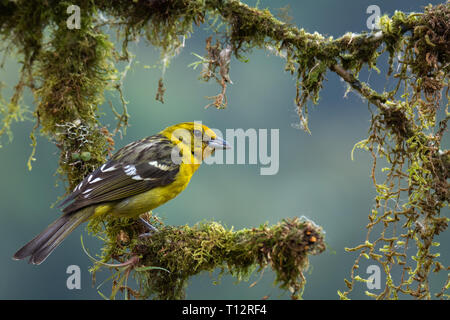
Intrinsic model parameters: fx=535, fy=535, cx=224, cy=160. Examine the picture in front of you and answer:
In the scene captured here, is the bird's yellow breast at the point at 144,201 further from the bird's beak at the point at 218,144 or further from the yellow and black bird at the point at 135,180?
the bird's beak at the point at 218,144

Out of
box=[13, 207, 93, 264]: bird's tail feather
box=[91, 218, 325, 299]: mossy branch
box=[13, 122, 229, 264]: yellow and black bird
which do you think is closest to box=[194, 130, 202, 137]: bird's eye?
box=[13, 122, 229, 264]: yellow and black bird

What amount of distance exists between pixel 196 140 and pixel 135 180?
0.58 meters

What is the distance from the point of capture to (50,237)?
334 centimetres

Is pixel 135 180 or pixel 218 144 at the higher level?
pixel 218 144

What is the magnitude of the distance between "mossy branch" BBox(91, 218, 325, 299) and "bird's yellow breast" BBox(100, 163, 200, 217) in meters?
0.18

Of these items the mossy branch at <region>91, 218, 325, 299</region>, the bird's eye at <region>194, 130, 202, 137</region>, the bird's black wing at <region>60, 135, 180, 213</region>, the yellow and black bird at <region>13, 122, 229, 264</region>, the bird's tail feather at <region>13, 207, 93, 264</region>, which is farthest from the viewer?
the bird's eye at <region>194, 130, 202, 137</region>

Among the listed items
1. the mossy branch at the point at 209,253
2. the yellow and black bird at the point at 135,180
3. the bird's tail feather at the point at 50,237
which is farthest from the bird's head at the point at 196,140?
the bird's tail feather at the point at 50,237

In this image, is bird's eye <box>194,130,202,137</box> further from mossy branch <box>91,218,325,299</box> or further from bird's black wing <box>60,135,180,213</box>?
mossy branch <box>91,218,325,299</box>

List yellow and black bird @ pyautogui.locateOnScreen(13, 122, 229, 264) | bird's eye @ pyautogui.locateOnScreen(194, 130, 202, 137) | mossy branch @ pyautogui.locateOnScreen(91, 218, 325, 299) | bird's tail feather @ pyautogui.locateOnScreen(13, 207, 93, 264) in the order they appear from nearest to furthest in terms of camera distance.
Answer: mossy branch @ pyautogui.locateOnScreen(91, 218, 325, 299)
bird's tail feather @ pyautogui.locateOnScreen(13, 207, 93, 264)
yellow and black bird @ pyautogui.locateOnScreen(13, 122, 229, 264)
bird's eye @ pyautogui.locateOnScreen(194, 130, 202, 137)

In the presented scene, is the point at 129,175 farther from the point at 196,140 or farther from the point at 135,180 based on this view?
the point at 196,140

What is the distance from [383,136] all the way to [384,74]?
432mm

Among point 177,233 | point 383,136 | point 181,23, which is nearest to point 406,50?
point 383,136

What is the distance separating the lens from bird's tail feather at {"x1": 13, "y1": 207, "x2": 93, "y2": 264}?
3246mm

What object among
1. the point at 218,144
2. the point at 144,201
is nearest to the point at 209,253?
the point at 144,201
